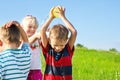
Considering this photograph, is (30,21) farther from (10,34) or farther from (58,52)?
(10,34)

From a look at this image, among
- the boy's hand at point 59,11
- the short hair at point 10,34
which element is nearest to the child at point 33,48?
the boy's hand at point 59,11

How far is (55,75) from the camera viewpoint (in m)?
6.38

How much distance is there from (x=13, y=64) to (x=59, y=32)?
2.86 feet

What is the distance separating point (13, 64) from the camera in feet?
18.5

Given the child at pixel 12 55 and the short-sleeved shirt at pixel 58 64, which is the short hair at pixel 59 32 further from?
the child at pixel 12 55

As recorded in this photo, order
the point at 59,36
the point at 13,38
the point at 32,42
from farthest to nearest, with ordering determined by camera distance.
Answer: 1. the point at 32,42
2. the point at 59,36
3. the point at 13,38

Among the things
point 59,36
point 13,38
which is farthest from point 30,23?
point 13,38

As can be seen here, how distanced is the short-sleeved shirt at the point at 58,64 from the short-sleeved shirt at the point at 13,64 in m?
0.66

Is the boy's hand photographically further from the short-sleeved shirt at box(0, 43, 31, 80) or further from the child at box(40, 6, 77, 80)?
the short-sleeved shirt at box(0, 43, 31, 80)

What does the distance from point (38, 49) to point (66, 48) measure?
52 cm

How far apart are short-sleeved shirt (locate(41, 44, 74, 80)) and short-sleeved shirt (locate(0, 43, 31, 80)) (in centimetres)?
66

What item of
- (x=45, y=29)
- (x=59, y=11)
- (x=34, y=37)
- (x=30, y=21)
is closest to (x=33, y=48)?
(x=34, y=37)

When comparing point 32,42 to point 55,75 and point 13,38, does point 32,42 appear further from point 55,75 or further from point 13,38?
point 13,38

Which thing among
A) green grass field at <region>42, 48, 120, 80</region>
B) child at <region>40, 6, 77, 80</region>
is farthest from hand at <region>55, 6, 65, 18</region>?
green grass field at <region>42, 48, 120, 80</region>
